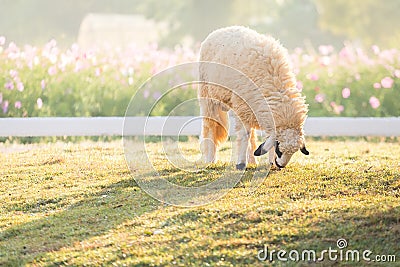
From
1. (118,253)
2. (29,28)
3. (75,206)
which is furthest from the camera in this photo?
(29,28)

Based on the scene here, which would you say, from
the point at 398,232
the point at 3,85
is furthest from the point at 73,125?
the point at 398,232

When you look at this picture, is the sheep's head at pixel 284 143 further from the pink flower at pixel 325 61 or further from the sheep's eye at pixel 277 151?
the pink flower at pixel 325 61

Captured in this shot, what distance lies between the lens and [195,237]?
5.52 metres

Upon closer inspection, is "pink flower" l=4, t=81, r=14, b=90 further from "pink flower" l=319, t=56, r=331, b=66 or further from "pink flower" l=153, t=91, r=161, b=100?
"pink flower" l=319, t=56, r=331, b=66

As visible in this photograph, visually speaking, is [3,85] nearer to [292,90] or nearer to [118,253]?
[292,90]

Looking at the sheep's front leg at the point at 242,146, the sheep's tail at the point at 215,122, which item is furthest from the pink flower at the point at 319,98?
the sheep's front leg at the point at 242,146

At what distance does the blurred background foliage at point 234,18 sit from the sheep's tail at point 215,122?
60.5 feet

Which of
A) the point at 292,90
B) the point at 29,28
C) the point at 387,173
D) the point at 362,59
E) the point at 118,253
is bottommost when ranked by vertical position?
the point at 118,253

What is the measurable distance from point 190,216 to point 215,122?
5.88ft

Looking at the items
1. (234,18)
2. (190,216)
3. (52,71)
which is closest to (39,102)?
(52,71)

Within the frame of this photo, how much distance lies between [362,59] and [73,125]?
4875mm
